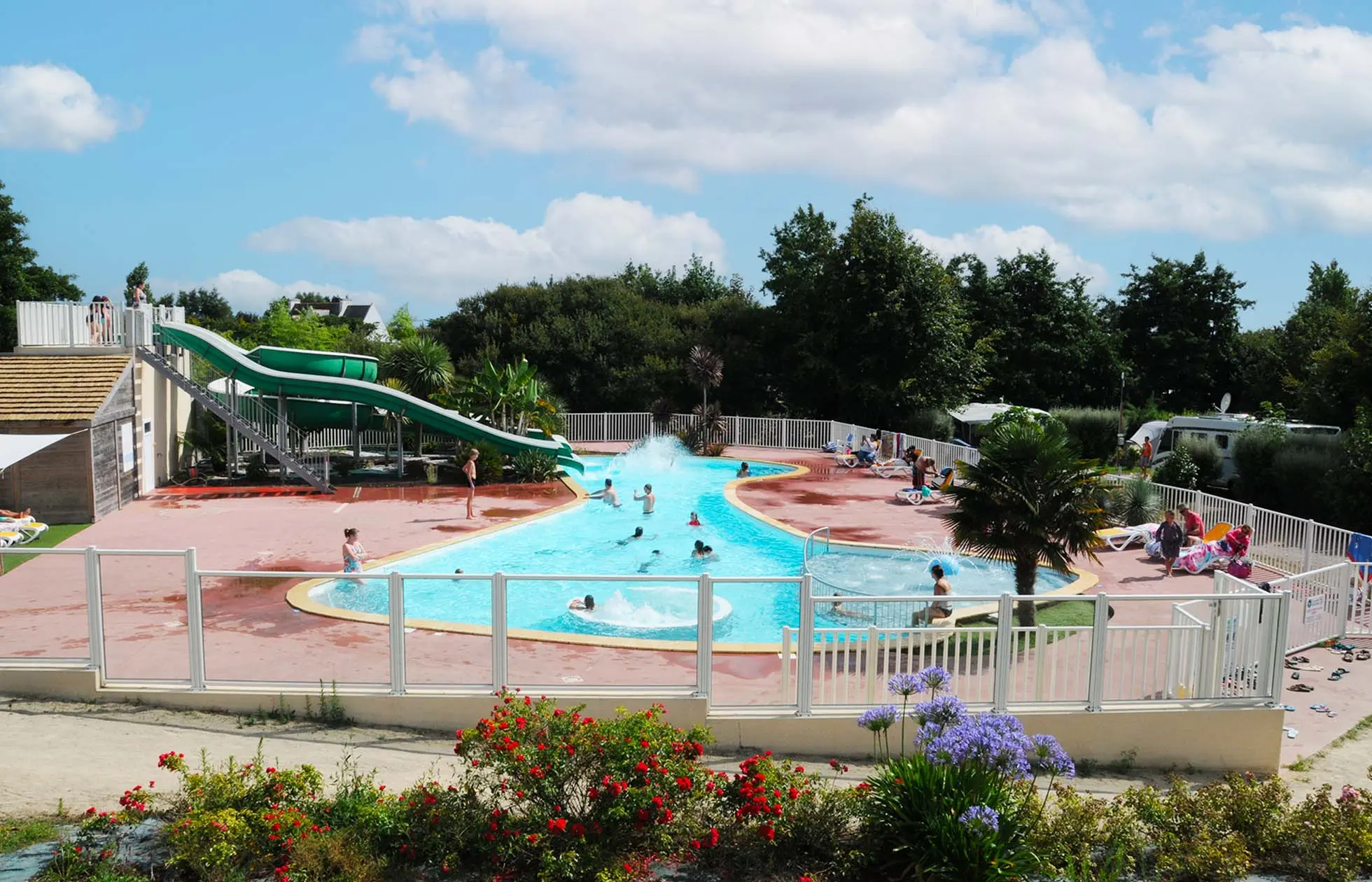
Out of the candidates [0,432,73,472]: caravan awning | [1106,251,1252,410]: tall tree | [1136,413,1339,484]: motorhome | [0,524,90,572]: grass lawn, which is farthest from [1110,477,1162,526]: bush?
[1106,251,1252,410]: tall tree

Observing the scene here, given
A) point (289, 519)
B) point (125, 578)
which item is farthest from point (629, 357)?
point (125, 578)

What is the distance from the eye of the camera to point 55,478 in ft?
60.8

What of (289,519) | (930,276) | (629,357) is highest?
(930,276)

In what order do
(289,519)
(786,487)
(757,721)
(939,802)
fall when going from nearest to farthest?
(939,802)
(757,721)
(289,519)
(786,487)

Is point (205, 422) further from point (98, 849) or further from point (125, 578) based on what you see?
point (98, 849)

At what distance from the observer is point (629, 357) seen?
133ft

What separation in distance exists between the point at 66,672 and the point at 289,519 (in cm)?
1071

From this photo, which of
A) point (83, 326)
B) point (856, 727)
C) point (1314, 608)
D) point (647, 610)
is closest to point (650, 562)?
point (647, 610)

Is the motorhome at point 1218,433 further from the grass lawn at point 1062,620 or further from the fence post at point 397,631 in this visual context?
the fence post at point 397,631

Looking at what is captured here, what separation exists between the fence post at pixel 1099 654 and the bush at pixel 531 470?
18113 mm

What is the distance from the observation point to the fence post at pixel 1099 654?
27.7 ft

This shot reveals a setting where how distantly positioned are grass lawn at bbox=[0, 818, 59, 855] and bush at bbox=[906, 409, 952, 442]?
30.3m

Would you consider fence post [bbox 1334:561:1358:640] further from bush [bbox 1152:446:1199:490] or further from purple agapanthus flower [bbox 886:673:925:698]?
bush [bbox 1152:446:1199:490]

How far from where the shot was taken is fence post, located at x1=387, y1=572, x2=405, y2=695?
862 centimetres
